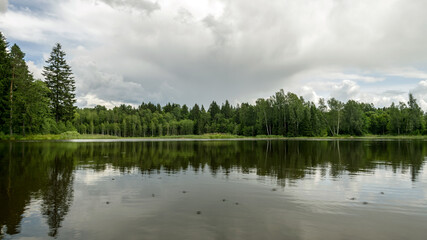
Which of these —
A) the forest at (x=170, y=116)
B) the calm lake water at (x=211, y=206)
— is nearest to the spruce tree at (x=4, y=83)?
the forest at (x=170, y=116)

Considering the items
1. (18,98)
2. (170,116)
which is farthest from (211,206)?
(170,116)

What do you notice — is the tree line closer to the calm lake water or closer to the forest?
the forest

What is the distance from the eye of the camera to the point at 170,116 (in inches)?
7849

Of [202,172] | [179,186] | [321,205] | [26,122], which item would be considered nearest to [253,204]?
[321,205]

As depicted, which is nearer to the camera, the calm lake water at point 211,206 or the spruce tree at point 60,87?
the calm lake water at point 211,206

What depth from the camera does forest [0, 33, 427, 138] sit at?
190 feet

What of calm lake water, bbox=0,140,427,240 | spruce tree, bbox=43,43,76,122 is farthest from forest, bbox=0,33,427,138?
calm lake water, bbox=0,140,427,240

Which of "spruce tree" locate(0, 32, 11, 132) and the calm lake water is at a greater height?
"spruce tree" locate(0, 32, 11, 132)

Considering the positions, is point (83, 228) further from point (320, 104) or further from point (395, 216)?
point (320, 104)

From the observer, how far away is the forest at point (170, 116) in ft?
190

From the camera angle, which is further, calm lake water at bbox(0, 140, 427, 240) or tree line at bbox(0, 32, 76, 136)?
tree line at bbox(0, 32, 76, 136)

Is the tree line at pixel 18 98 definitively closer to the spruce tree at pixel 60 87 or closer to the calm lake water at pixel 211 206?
the spruce tree at pixel 60 87

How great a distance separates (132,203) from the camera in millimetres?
10562

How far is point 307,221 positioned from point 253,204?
2470 millimetres
